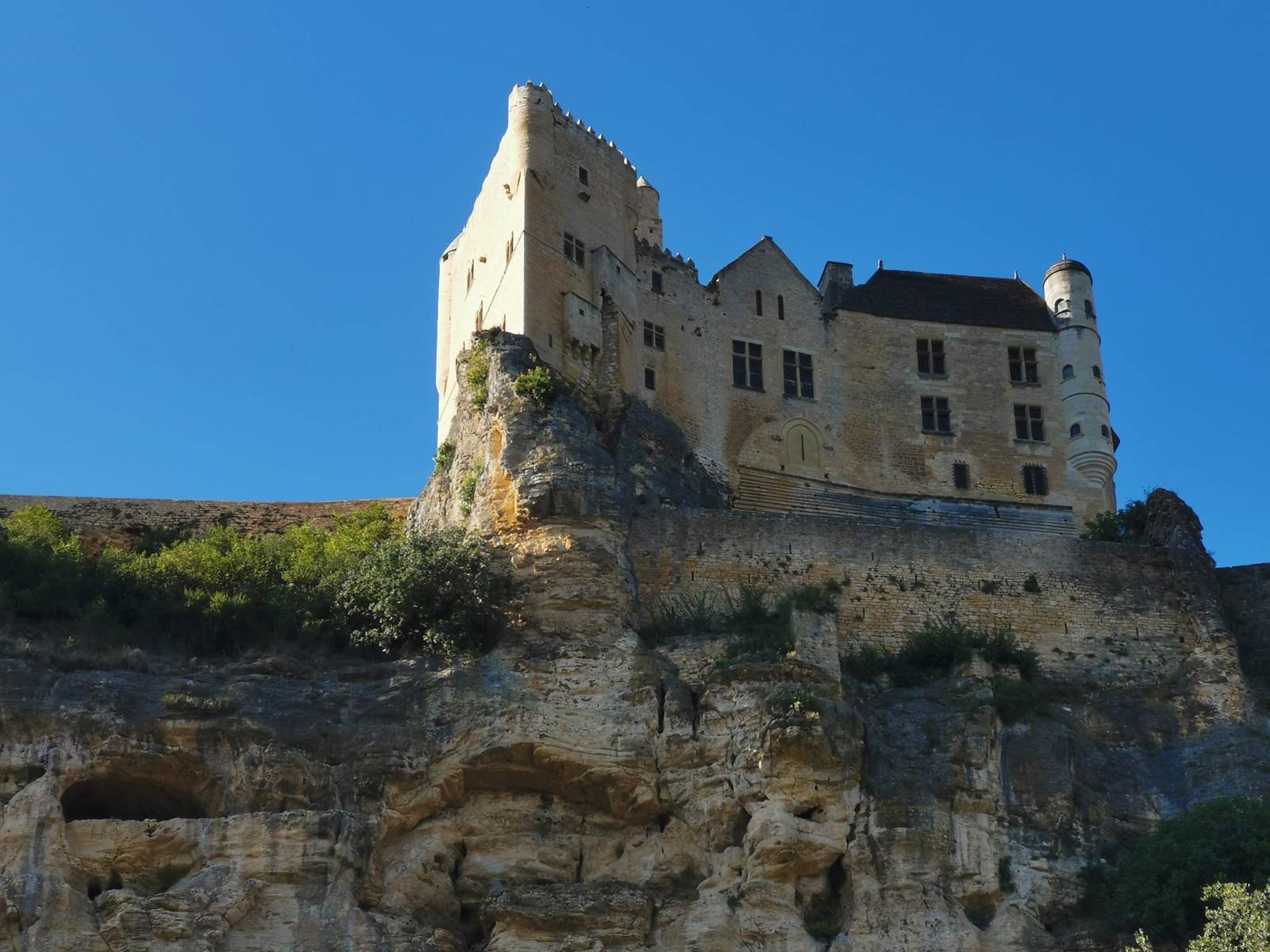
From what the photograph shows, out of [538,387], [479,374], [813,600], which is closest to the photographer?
[813,600]

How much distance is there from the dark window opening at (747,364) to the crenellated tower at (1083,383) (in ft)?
22.4

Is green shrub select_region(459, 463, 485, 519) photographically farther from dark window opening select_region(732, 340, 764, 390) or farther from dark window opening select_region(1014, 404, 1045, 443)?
dark window opening select_region(1014, 404, 1045, 443)

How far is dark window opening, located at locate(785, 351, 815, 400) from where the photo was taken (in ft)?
152

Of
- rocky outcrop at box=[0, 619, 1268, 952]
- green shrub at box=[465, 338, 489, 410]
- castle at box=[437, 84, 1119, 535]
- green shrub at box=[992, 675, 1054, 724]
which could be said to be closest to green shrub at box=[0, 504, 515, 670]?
rocky outcrop at box=[0, 619, 1268, 952]

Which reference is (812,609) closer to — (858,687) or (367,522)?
(858,687)

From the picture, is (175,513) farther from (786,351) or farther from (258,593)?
(786,351)

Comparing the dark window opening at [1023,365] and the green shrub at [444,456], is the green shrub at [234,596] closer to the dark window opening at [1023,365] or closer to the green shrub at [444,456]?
the green shrub at [444,456]

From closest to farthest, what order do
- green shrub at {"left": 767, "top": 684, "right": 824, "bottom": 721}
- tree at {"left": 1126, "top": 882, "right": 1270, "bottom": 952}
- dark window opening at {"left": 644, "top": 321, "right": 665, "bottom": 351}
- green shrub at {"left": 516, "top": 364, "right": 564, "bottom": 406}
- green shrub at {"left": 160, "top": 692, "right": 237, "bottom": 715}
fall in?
1. tree at {"left": 1126, "top": 882, "right": 1270, "bottom": 952}
2. green shrub at {"left": 160, "top": 692, "right": 237, "bottom": 715}
3. green shrub at {"left": 767, "top": 684, "right": 824, "bottom": 721}
4. green shrub at {"left": 516, "top": 364, "right": 564, "bottom": 406}
5. dark window opening at {"left": 644, "top": 321, "right": 665, "bottom": 351}

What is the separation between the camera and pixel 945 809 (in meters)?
31.8

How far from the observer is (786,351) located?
4694 centimetres

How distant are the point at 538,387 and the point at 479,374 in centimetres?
183

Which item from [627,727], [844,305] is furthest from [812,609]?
→ [844,305]

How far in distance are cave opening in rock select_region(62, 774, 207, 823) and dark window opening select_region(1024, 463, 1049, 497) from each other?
21.7m

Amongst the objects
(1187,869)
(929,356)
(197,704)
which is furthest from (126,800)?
(929,356)
